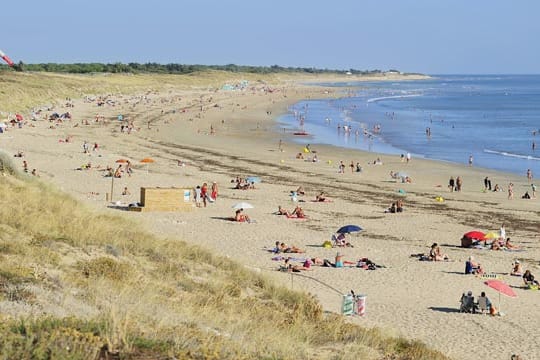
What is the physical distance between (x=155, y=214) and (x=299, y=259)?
20.9ft

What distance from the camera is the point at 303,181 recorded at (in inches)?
1382

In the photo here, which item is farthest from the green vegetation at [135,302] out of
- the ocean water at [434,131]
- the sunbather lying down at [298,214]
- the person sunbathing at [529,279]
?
the ocean water at [434,131]

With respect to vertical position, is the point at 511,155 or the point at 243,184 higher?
the point at 511,155

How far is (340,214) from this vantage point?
87.7 ft

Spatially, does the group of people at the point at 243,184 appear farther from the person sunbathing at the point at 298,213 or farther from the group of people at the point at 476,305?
the group of people at the point at 476,305

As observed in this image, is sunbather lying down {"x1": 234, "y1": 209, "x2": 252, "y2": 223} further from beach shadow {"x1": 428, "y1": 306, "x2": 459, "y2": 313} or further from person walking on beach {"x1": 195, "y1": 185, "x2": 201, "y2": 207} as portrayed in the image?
beach shadow {"x1": 428, "y1": 306, "x2": 459, "y2": 313}

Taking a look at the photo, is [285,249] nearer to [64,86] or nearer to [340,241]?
[340,241]

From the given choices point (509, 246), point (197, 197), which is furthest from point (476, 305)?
point (197, 197)

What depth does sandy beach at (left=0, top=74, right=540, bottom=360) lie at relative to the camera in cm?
1516

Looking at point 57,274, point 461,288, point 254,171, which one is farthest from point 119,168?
point 57,274

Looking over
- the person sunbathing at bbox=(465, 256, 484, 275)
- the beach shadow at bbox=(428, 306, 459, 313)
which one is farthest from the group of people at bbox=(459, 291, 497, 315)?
the person sunbathing at bbox=(465, 256, 484, 275)

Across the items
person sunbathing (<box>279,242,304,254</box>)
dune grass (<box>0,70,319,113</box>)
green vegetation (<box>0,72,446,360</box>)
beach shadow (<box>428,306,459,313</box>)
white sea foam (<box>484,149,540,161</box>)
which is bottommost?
beach shadow (<box>428,306,459,313</box>)

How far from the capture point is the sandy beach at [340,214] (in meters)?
15.2

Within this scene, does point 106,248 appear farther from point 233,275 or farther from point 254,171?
point 254,171
